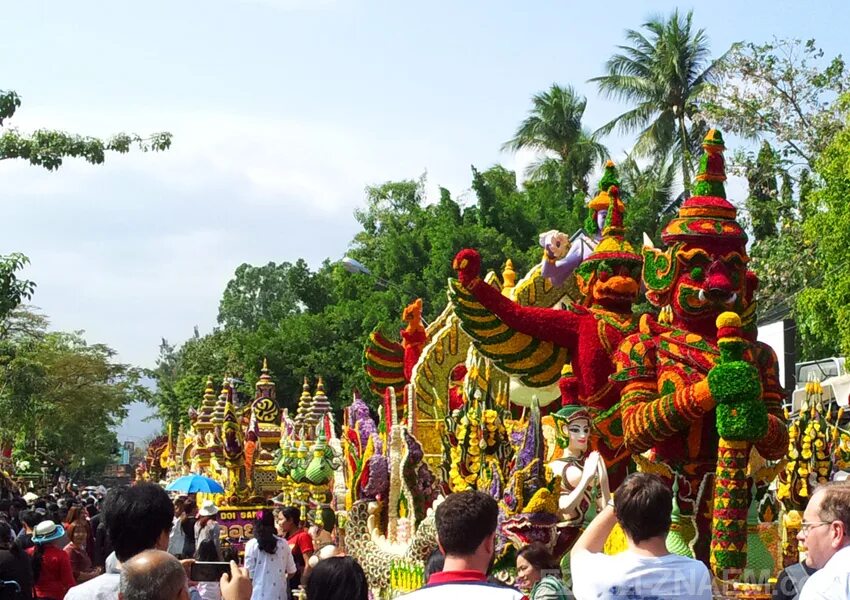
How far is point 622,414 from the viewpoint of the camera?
33.9 ft

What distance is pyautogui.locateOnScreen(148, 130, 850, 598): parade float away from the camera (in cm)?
934

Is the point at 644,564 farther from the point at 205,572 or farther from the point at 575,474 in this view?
the point at 575,474

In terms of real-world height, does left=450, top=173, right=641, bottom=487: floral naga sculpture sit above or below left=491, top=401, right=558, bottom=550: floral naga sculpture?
above

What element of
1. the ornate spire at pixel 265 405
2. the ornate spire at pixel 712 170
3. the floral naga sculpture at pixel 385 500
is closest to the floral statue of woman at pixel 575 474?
the floral naga sculpture at pixel 385 500

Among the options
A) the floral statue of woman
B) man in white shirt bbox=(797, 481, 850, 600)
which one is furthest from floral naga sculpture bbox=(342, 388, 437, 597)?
man in white shirt bbox=(797, 481, 850, 600)

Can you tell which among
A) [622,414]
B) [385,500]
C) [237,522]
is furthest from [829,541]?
[237,522]

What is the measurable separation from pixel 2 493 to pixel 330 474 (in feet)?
39.6

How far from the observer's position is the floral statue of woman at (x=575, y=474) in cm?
949

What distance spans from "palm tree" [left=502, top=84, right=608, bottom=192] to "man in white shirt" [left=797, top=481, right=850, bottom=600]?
98.7 feet

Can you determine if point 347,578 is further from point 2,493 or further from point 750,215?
point 2,493

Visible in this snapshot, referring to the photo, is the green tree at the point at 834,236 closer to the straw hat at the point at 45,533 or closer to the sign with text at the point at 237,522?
the sign with text at the point at 237,522

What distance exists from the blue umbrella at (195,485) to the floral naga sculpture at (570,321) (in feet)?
28.1

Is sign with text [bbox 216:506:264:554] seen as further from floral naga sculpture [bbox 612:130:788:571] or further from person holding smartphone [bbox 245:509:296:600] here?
floral naga sculpture [bbox 612:130:788:571]

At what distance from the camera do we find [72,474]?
251ft
